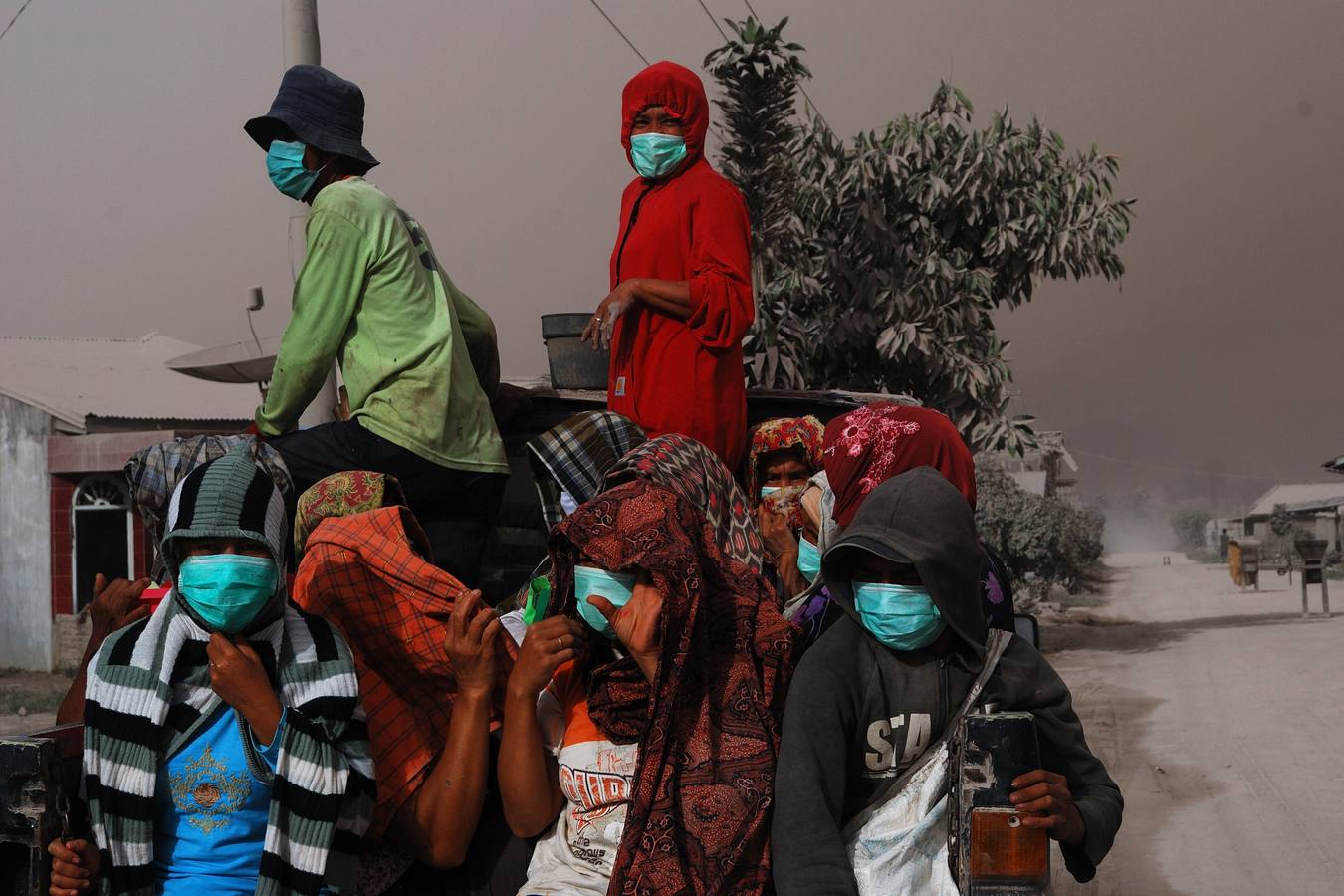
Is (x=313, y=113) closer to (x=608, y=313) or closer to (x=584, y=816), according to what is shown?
(x=608, y=313)

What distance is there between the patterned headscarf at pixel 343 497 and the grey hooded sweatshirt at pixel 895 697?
1.35 m

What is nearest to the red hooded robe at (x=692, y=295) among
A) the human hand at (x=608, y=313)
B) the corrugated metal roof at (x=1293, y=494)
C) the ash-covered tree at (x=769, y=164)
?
the human hand at (x=608, y=313)

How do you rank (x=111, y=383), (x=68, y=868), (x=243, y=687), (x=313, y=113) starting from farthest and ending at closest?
(x=111, y=383), (x=313, y=113), (x=243, y=687), (x=68, y=868)

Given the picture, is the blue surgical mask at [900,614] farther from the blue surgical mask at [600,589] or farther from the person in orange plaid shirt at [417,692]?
the person in orange plaid shirt at [417,692]

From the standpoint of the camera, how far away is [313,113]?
3824mm

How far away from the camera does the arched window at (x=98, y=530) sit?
19.9m

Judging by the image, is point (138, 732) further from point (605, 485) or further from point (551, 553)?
point (605, 485)

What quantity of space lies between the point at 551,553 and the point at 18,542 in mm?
19540

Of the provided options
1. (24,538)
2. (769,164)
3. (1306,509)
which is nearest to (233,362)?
(769,164)

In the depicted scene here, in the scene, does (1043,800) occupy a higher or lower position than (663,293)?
lower

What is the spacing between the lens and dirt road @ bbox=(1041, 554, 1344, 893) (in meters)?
8.24

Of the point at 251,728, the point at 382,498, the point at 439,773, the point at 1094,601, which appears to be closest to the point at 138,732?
the point at 251,728

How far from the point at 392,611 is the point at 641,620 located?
2.42ft

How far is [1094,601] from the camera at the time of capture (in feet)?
108
